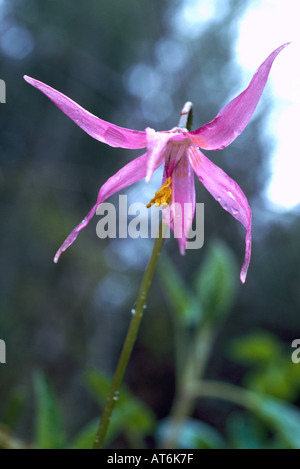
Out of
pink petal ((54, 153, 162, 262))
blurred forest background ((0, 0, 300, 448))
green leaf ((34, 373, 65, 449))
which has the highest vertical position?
blurred forest background ((0, 0, 300, 448))

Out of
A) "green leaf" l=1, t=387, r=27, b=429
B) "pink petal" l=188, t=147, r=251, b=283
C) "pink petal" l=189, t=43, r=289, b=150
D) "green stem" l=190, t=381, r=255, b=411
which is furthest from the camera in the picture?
"green stem" l=190, t=381, r=255, b=411

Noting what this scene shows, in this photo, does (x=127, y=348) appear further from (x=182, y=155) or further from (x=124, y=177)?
(x=182, y=155)

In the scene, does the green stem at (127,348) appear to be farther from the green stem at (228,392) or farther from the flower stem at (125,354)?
the green stem at (228,392)

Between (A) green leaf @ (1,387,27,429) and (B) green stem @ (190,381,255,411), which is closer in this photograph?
(A) green leaf @ (1,387,27,429)

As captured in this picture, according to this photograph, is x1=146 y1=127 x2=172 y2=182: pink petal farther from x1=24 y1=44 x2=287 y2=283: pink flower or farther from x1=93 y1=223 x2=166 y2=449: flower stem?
x1=93 y1=223 x2=166 y2=449: flower stem

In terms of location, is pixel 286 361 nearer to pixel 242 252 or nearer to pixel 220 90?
pixel 242 252

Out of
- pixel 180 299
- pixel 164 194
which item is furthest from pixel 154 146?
pixel 180 299

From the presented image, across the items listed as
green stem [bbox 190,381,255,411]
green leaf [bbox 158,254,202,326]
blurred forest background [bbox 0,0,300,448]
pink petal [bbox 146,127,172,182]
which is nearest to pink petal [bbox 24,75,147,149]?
pink petal [bbox 146,127,172,182]

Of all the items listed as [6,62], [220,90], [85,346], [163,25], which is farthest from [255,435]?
[163,25]

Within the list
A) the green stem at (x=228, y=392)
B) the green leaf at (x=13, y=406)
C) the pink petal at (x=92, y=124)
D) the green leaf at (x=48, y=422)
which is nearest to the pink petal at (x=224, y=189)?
the pink petal at (x=92, y=124)
